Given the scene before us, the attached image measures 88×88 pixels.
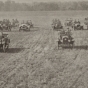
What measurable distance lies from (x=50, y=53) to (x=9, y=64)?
3565 mm

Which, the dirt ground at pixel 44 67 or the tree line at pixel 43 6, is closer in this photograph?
the dirt ground at pixel 44 67

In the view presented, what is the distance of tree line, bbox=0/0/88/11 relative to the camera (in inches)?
2530

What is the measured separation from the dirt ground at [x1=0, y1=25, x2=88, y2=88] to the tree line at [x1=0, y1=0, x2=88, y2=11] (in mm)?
48590

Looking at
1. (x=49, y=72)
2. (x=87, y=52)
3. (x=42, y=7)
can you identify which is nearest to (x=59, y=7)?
(x=42, y=7)

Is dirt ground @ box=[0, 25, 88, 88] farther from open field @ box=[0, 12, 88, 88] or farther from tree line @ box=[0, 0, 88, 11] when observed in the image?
tree line @ box=[0, 0, 88, 11]

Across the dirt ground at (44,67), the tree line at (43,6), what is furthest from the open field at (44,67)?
the tree line at (43,6)

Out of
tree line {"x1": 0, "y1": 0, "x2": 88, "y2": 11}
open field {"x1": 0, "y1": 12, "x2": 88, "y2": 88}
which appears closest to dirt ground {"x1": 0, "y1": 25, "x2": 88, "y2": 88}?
open field {"x1": 0, "y1": 12, "x2": 88, "y2": 88}

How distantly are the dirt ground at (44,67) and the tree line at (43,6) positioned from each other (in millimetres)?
48590

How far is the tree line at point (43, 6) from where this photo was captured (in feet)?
211

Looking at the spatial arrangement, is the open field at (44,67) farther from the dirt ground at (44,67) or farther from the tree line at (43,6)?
the tree line at (43,6)

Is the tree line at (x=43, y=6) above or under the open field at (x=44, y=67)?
above

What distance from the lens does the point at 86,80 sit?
392 inches

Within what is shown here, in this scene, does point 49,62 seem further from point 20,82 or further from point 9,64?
point 20,82

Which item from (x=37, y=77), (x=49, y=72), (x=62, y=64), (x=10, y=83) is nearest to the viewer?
(x=10, y=83)
